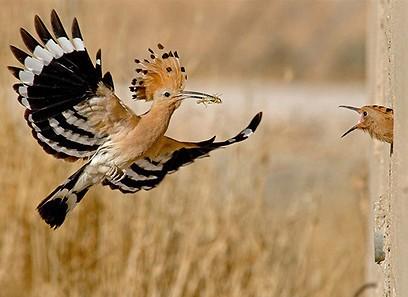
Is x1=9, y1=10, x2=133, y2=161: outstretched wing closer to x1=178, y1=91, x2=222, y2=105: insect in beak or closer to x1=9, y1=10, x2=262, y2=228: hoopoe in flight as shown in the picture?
x1=9, y1=10, x2=262, y2=228: hoopoe in flight

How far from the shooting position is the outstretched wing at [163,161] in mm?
2387

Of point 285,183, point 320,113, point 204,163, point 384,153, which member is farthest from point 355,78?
point 384,153

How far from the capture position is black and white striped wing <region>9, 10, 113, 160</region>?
7.29ft

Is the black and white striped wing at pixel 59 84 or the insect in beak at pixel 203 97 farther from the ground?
the black and white striped wing at pixel 59 84

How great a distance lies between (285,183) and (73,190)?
5071 mm

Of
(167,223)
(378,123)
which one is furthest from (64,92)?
(167,223)

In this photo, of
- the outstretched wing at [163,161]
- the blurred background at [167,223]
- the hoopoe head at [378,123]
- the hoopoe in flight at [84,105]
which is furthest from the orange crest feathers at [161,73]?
the blurred background at [167,223]

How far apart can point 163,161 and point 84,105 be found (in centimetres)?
26

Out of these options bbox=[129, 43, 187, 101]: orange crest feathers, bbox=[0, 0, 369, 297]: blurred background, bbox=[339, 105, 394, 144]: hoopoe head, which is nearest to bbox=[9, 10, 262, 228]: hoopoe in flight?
bbox=[129, 43, 187, 101]: orange crest feathers

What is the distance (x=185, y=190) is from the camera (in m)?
4.57

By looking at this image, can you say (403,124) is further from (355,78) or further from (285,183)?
(355,78)

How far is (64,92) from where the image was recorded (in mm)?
2252

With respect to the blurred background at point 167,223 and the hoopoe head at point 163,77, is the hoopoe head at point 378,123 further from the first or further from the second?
the blurred background at point 167,223

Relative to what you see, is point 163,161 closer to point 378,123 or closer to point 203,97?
point 203,97
